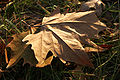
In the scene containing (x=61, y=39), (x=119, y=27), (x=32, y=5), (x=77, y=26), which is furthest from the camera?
(x=32, y=5)

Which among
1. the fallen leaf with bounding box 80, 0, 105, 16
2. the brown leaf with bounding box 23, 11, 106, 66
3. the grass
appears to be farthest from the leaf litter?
the fallen leaf with bounding box 80, 0, 105, 16

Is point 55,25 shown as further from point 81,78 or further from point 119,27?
point 119,27

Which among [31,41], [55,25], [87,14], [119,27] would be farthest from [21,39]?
[119,27]

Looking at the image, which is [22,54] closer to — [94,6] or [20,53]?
[20,53]

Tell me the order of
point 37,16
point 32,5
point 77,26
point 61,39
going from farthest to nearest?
point 32,5
point 37,16
point 77,26
point 61,39

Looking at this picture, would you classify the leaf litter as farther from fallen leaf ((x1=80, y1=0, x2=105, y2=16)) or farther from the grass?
fallen leaf ((x1=80, y1=0, x2=105, y2=16))

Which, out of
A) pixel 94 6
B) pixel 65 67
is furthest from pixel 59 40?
pixel 94 6

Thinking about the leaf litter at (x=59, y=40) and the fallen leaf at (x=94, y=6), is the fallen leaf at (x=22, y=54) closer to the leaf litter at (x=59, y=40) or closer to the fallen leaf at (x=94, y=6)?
the leaf litter at (x=59, y=40)

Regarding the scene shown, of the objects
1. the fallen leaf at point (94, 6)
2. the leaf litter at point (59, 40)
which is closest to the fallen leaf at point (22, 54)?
the leaf litter at point (59, 40)
